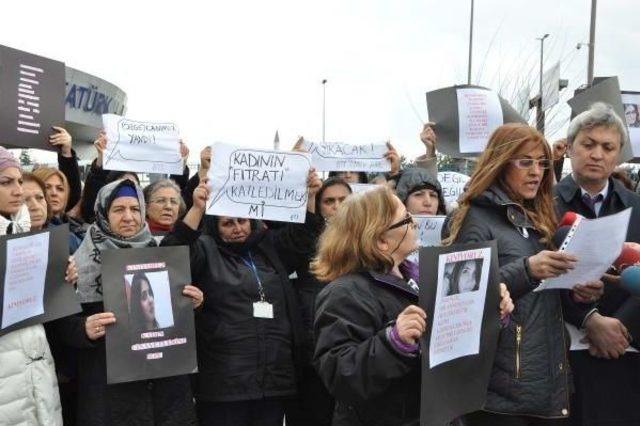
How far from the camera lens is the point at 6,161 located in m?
3.52

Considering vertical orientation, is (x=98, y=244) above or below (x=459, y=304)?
above

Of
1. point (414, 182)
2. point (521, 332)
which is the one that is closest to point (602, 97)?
Answer: point (414, 182)

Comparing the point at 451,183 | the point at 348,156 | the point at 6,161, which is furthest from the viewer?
the point at 451,183

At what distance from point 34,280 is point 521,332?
2.27 m

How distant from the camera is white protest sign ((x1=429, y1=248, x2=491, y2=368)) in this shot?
2.43m

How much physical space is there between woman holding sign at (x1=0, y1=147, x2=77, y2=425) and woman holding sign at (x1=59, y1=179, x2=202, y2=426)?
174 mm

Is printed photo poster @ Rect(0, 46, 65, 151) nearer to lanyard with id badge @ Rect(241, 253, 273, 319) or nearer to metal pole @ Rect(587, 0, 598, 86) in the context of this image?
lanyard with id badge @ Rect(241, 253, 273, 319)

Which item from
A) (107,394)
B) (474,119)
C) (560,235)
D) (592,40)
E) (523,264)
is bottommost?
(107,394)

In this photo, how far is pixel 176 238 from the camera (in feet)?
12.6

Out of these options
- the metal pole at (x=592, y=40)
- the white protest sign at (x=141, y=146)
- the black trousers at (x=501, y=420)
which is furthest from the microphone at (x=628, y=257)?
the metal pole at (x=592, y=40)

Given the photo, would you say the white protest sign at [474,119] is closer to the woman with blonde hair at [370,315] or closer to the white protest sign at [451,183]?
the white protest sign at [451,183]

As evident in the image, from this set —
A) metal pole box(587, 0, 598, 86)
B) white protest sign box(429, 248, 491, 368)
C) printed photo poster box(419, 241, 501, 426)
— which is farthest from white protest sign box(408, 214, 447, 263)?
metal pole box(587, 0, 598, 86)

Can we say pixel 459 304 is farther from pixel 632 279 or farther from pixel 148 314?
pixel 148 314

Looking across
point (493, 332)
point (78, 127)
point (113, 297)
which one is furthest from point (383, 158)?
point (78, 127)
